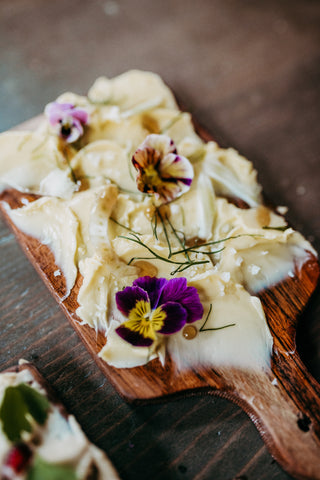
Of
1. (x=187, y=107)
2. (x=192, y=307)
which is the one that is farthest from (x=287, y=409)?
(x=187, y=107)

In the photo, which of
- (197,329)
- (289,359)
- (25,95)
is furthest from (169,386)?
(25,95)

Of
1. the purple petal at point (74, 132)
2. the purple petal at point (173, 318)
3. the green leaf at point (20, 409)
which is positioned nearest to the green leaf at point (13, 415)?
the green leaf at point (20, 409)

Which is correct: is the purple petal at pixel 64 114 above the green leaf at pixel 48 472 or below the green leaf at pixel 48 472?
above

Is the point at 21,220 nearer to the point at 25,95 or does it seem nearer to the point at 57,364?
the point at 57,364

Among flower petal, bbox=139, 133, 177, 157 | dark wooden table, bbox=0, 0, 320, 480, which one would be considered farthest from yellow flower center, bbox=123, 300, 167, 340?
flower petal, bbox=139, 133, 177, 157

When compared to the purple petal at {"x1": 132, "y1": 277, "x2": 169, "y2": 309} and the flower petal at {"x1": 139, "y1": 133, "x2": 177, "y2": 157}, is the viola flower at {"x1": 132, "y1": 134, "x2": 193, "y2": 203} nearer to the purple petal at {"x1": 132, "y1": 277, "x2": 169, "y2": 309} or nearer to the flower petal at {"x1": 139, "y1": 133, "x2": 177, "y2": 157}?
the flower petal at {"x1": 139, "y1": 133, "x2": 177, "y2": 157}

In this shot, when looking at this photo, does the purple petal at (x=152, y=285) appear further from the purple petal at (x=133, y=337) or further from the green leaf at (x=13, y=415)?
the green leaf at (x=13, y=415)
